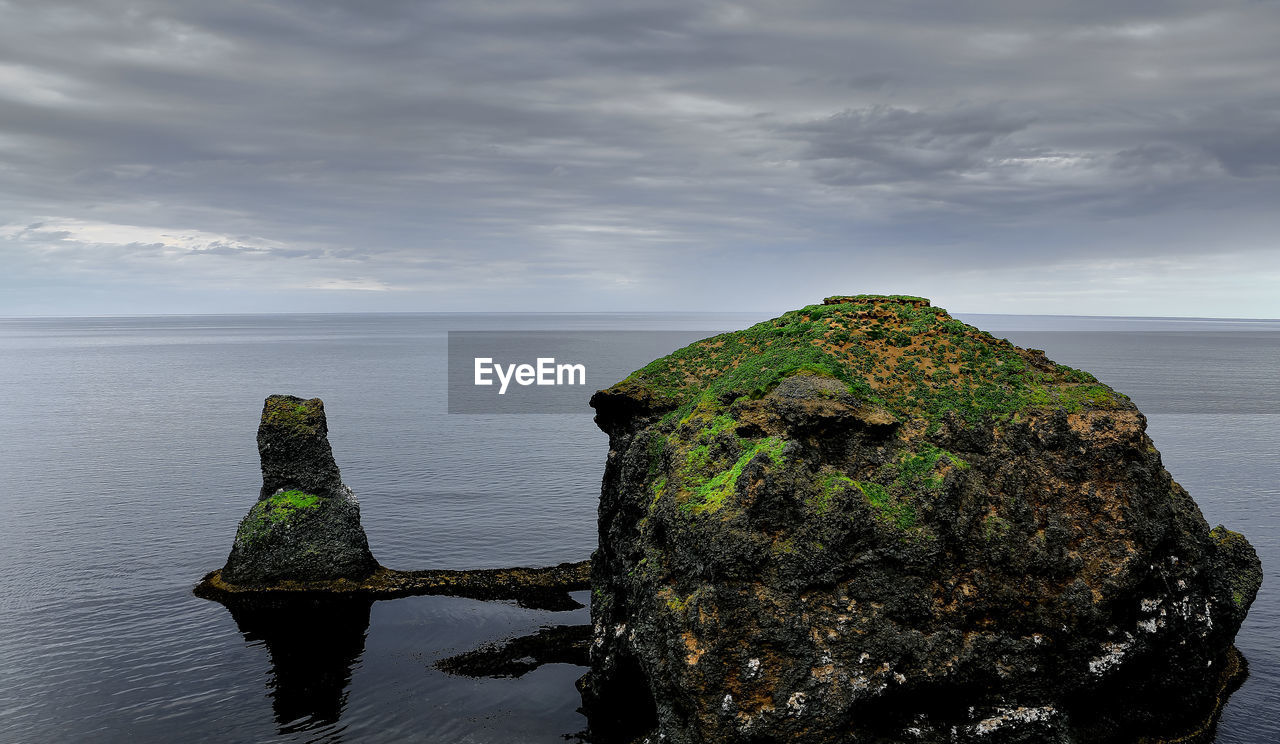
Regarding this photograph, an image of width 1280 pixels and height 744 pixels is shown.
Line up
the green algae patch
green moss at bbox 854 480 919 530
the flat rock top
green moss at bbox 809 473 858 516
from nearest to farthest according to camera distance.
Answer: green moss at bbox 809 473 858 516
green moss at bbox 854 480 919 530
the flat rock top
the green algae patch

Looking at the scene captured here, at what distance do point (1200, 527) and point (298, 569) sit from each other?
32438 mm

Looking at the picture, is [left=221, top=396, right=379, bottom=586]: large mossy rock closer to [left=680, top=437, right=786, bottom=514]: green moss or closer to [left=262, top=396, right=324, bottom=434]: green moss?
[left=262, top=396, right=324, bottom=434]: green moss

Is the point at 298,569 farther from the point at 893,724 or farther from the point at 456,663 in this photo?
the point at 893,724

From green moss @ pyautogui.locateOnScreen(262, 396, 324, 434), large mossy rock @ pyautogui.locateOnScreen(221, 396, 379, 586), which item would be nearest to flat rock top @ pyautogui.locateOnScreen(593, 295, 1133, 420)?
large mossy rock @ pyautogui.locateOnScreen(221, 396, 379, 586)

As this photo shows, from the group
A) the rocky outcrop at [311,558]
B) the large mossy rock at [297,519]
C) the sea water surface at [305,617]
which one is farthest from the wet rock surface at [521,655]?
the large mossy rock at [297,519]

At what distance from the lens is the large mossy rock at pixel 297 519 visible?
36.1m

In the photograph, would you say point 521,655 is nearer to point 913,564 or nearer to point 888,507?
point 888,507

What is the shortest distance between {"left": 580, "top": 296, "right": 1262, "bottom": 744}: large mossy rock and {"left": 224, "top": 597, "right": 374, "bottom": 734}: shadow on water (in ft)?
31.3

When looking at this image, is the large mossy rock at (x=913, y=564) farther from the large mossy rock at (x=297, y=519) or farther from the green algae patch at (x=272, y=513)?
the green algae patch at (x=272, y=513)

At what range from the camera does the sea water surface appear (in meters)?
25.6

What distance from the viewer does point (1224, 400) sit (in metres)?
118

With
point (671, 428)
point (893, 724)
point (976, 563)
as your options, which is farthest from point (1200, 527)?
point (671, 428)

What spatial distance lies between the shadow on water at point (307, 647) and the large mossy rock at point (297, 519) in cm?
175

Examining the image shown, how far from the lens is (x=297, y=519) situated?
119 ft
